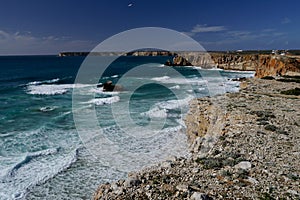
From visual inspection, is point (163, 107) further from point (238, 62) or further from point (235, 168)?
point (238, 62)

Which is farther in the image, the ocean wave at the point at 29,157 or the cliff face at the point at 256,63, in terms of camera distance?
the cliff face at the point at 256,63

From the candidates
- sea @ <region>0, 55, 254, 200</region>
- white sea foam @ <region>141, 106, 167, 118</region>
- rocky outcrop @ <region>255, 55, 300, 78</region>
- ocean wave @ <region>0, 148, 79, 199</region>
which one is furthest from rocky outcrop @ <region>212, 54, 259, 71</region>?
ocean wave @ <region>0, 148, 79, 199</region>

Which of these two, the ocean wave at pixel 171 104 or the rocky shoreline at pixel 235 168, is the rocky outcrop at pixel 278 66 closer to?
the ocean wave at pixel 171 104

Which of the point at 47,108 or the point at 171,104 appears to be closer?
the point at 47,108

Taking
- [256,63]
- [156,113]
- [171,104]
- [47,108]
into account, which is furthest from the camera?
[256,63]

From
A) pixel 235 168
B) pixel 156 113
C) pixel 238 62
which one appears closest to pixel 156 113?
pixel 156 113

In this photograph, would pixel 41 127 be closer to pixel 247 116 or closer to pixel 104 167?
pixel 104 167

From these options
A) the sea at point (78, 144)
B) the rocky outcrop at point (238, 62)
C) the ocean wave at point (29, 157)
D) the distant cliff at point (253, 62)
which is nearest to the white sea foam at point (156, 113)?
the sea at point (78, 144)

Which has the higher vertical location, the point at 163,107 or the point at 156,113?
the point at 163,107
